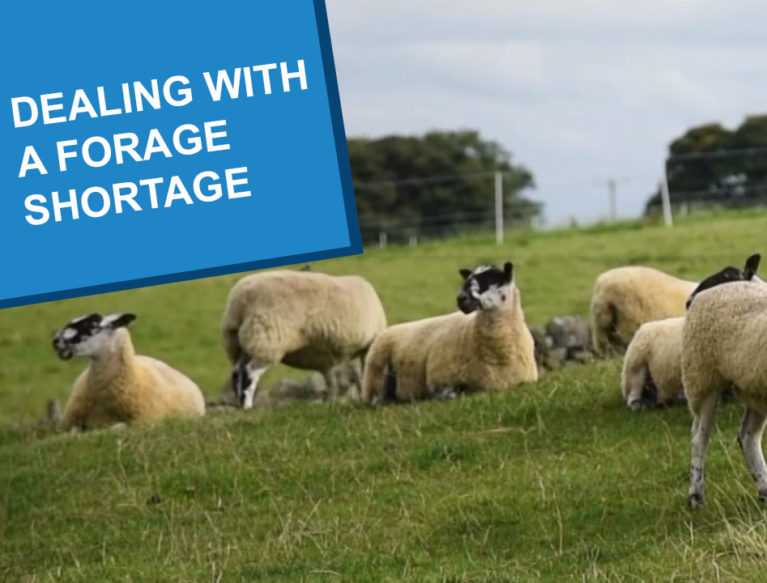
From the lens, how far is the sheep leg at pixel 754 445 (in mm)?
8984

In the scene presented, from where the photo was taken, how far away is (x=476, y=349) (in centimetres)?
1450

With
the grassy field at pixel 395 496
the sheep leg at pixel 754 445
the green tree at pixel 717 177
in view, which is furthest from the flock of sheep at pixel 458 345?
the green tree at pixel 717 177

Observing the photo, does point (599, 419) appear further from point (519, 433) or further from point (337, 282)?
point (337, 282)

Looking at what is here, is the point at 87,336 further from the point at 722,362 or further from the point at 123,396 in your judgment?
the point at 722,362

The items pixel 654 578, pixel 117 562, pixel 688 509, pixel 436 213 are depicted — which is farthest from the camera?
pixel 436 213

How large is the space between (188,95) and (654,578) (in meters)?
7.63

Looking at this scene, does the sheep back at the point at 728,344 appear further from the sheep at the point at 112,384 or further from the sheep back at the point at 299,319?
the sheep back at the point at 299,319

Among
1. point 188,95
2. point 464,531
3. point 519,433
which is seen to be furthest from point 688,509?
point 188,95

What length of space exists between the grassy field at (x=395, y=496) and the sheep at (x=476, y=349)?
1.47 feet

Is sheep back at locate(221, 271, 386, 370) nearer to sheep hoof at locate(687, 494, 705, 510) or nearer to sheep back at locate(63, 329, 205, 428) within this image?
sheep back at locate(63, 329, 205, 428)

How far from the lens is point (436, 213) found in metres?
51.6

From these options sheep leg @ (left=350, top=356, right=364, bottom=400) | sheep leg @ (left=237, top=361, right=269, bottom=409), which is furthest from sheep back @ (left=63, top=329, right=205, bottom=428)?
sheep leg @ (left=350, top=356, right=364, bottom=400)

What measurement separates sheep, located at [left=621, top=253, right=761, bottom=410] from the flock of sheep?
0.4 inches

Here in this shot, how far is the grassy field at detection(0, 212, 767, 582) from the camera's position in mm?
8602
